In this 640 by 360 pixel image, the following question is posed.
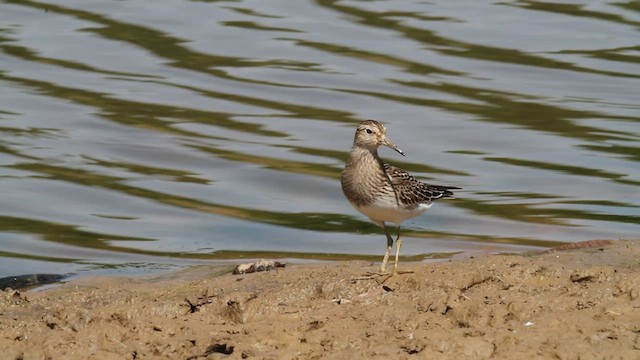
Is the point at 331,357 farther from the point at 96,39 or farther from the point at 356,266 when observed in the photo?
the point at 96,39

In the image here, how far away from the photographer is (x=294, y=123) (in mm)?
15461

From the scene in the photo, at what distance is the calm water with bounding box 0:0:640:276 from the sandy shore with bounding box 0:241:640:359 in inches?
105

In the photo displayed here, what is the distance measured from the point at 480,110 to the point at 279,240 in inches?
180

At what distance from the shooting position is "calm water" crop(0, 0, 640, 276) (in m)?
12.1

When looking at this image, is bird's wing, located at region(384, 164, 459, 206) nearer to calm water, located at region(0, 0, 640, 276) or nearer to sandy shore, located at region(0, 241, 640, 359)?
sandy shore, located at region(0, 241, 640, 359)

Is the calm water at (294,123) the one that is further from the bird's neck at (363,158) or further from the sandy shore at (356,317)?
the sandy shore at (356,317)

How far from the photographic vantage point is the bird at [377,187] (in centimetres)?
926

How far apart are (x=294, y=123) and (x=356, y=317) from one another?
789 centimetres

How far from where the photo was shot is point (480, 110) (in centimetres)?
1571

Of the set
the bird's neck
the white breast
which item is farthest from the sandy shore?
the bird's neck

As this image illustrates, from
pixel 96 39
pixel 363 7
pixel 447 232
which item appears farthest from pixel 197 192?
pixel 363 7

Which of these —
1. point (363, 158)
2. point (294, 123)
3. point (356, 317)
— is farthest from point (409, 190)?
point (294, 123)

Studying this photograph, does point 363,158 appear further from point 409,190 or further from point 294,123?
point 294,123

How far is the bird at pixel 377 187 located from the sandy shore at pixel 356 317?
1.87ft
